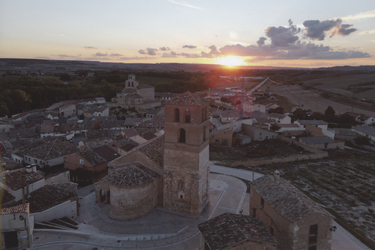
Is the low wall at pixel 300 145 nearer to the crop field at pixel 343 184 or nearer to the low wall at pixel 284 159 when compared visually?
the low wall at pixel 284 159

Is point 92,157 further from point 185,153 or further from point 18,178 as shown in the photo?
point 185,153

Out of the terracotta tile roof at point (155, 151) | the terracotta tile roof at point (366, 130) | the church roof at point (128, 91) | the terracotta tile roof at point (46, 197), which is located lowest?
the terracotta tile roof at point (46, 197)

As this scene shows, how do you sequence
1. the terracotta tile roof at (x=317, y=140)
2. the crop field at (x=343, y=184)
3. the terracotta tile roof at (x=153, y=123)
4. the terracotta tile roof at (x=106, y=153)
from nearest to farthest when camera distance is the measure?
the crop field at (x=343, y=184)
the terracotta tile roof at (x=106, y=153)
the terracotta tile roof at (x=317, y=140)
the terracotta tile roof at (x=153, y=123)

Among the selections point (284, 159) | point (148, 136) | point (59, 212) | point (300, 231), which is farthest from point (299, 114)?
point (59, 212)

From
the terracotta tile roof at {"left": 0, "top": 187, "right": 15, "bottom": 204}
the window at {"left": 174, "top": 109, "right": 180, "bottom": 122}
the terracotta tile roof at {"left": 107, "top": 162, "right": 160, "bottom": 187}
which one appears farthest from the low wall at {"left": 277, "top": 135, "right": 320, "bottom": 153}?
the terracotta tile roof at {"left": 0, "top": 187, "right": 15, "bottom": 204}

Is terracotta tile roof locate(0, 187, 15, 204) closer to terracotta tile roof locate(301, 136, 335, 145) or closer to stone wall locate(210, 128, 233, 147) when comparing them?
stone wall locate(210, 128, 233, 147)

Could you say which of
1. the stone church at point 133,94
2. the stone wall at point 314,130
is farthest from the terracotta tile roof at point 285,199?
the stone church at point 133,94

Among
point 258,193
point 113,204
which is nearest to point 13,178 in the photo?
point 113,204
